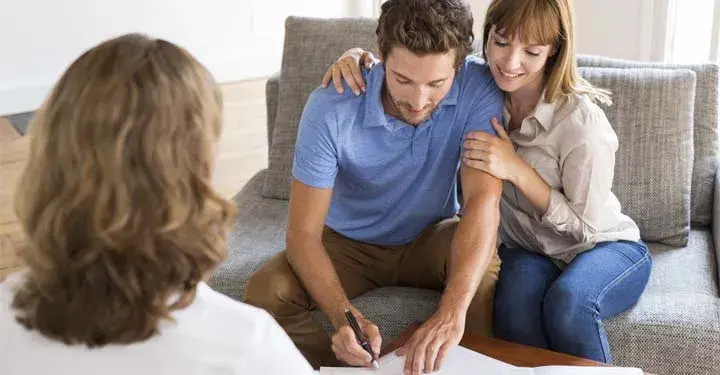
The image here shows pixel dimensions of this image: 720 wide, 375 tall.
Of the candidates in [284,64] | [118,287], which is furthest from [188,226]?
[284,64]

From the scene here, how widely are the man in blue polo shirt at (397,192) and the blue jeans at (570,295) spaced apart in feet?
0.19

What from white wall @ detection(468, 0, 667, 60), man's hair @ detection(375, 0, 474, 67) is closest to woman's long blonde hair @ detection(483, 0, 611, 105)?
man's hair @ detection(375, 0, 474, 67)

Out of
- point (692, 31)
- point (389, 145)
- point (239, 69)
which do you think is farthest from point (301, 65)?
point (239, 69)

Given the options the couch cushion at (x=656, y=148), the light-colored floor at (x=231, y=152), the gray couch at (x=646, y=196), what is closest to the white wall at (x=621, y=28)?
the gray couch at (x=646, y=196)

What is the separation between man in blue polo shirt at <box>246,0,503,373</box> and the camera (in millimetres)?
1876

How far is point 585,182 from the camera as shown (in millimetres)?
2016

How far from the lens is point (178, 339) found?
1.06m

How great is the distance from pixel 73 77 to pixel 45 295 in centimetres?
24

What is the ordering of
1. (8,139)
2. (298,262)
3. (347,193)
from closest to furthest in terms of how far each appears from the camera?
1. (298,262)
2. (347,193)
3. (8,139)

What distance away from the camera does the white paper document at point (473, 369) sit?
5.28 feet

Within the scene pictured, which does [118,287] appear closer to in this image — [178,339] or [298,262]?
[178,339]

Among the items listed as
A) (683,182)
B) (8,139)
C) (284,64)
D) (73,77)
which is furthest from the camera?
(8,139)

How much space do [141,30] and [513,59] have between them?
3.29m

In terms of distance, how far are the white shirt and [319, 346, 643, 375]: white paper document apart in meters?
0.52
